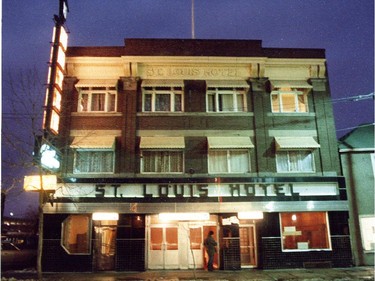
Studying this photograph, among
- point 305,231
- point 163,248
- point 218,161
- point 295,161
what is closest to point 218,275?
point 163,248

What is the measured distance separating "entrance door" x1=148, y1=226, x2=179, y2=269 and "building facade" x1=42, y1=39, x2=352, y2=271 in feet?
0.16

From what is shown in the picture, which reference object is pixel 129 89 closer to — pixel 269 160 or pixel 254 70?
pixel 254 70

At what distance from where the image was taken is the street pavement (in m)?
14.5

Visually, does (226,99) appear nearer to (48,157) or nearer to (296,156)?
(296,156)

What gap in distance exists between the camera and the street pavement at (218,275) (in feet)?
47.6

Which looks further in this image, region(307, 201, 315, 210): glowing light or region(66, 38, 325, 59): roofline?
region(66, 38, 325, 59): roofline

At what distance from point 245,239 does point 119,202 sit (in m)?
6.45

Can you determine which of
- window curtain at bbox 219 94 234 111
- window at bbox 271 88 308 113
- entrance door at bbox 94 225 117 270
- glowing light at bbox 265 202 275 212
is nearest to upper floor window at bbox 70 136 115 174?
entrance door at bbox 94 225 117 270

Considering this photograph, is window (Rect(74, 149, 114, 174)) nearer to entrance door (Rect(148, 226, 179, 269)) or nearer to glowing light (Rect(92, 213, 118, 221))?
glowing light (Rect(92, 213, 118, 221))

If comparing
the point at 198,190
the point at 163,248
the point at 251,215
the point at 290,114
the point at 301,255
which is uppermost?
the point at 290,114

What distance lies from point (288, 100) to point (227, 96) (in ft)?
10.8

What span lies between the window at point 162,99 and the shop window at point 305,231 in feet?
25.4

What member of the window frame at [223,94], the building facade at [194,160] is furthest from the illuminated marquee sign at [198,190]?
the window frame at [223,94]

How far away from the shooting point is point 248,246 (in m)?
17.6
